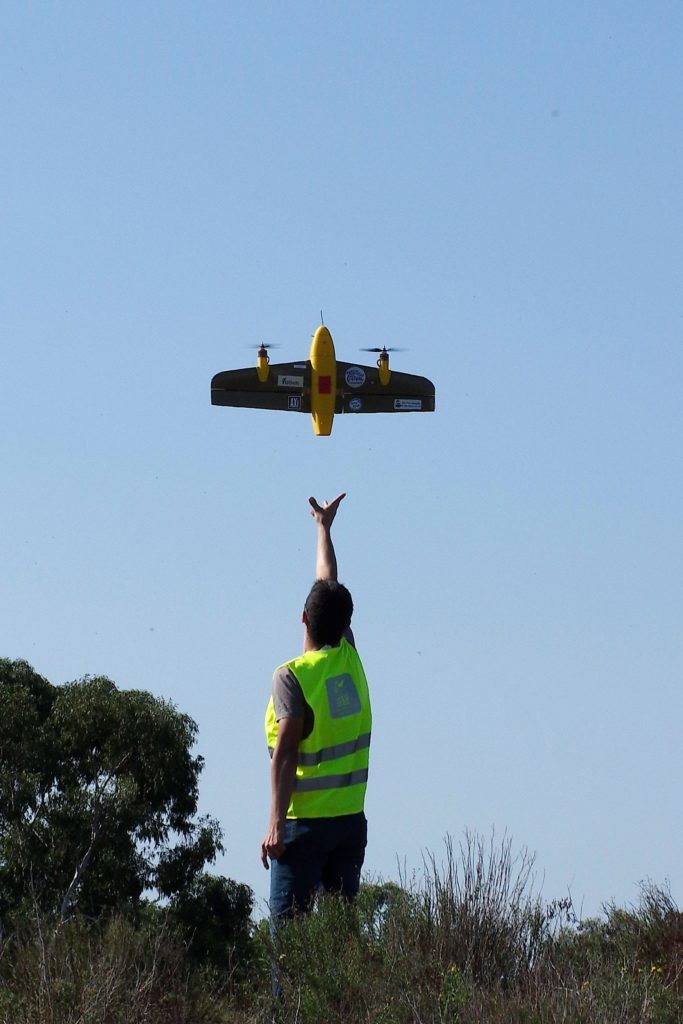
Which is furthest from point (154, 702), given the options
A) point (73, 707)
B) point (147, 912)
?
point (147, 912)

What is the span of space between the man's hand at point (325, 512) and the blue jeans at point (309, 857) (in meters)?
2.21

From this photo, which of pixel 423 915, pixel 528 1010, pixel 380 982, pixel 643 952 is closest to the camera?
pixel 528 1010

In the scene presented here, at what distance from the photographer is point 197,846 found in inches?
1553

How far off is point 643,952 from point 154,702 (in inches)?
1267

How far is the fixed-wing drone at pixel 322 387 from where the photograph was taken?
2402cm

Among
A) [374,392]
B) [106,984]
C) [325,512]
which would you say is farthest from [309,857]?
[374,392]

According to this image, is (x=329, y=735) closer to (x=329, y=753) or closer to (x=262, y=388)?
(x=329, y=753)

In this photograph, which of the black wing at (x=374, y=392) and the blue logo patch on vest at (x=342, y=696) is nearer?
the blue logo patch on vest at (x=342, y=696)

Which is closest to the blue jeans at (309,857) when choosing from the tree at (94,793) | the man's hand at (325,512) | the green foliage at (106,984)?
the green foliage at (106,984)

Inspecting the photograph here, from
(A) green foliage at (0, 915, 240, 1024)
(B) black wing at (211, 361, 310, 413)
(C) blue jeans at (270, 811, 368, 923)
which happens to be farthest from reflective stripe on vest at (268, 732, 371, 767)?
(B) black wing at (211, 361, 310, 413)

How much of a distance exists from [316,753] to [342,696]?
1.03ft

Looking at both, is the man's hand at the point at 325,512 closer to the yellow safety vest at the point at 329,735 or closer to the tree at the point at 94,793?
the yellow safety vest at the point at 329,735

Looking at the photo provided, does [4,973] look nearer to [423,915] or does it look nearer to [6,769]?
[423,915]

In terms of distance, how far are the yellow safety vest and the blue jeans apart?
Result: 0.21 feet
